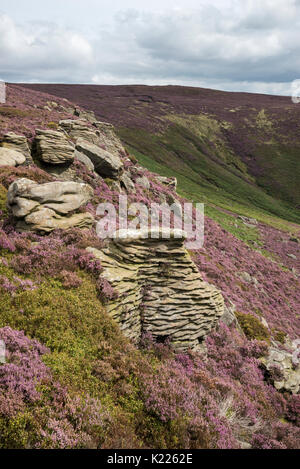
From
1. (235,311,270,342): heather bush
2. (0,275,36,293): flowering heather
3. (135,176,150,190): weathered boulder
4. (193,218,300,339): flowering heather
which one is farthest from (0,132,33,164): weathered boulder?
(235,311,270,342): heather bush

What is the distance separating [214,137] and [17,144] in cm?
12606

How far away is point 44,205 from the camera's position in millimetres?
13180

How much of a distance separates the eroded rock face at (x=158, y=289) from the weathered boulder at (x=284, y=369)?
4.27 metres

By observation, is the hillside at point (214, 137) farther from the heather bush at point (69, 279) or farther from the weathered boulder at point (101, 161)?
the heather bush at point (69, 279)

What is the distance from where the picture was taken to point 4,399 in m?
5.70

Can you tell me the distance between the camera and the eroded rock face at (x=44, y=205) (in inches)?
493

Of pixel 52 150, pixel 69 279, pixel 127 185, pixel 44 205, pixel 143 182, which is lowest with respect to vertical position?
pixel 69 279

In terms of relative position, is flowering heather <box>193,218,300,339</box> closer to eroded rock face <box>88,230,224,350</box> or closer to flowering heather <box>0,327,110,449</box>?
eroded rock face <box>88,230,224,350</box>

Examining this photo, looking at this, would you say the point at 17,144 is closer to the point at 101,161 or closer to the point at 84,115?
the point at 101,161

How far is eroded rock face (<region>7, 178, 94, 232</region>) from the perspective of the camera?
12531 millimetres

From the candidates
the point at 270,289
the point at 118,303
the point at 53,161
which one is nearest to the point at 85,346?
the point at 118,303

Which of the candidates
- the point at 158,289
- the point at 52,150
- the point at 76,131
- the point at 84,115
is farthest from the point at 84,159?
the point at 84,115

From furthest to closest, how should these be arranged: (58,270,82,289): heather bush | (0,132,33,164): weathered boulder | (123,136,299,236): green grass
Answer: (123,136,299,236): green grass → (0,132,33,164): weathered boulder → (58,270,82,289): heather bush

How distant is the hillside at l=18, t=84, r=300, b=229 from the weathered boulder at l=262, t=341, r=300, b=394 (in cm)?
5179
